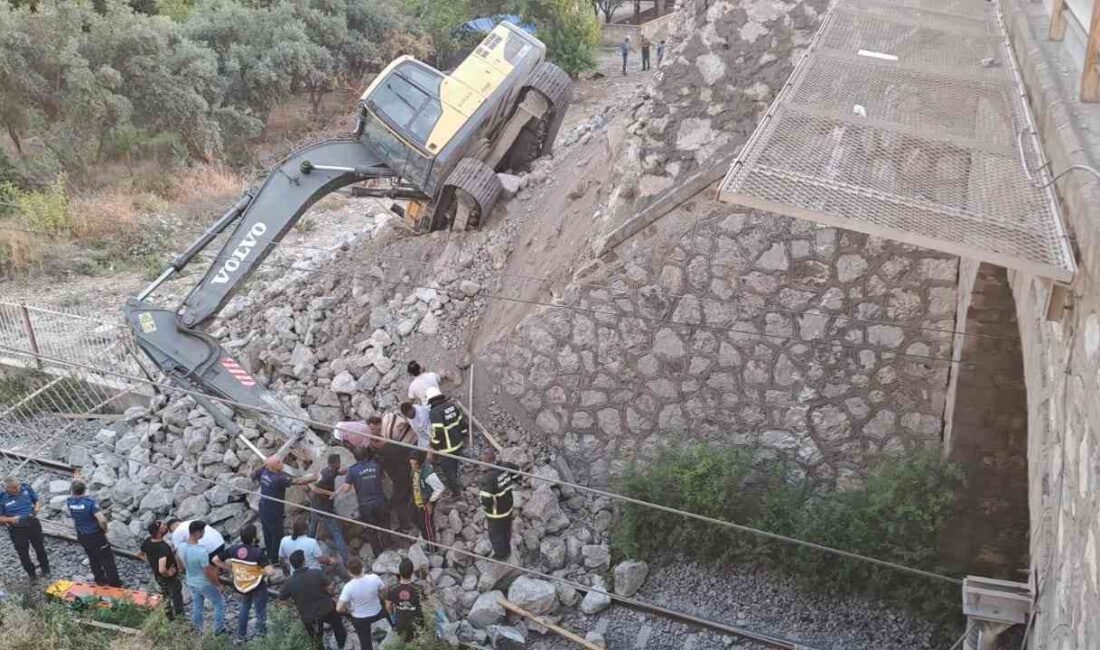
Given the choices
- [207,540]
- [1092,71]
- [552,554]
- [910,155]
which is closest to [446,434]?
[552,554]

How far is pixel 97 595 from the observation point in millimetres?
9055

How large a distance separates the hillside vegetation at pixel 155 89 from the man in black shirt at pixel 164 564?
9989 millimetres

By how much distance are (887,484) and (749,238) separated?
240 cm

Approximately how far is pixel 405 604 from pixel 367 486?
1.28m

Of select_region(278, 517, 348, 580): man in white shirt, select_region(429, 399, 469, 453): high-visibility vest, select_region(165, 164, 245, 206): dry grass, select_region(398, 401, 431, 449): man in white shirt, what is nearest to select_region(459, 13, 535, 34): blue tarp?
select_region(165, 164, 245, 206): dry grass

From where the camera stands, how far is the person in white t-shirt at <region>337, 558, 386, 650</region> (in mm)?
7910

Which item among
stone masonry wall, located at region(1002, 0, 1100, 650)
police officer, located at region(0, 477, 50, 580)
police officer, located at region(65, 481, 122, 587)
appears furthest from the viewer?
police officer, located at region(0, 477, 50, 580)

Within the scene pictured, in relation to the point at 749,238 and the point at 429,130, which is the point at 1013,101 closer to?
the point at 749,238

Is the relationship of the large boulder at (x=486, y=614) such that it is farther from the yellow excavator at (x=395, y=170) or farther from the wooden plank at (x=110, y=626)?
the wooden plank at (x=110, y=626)

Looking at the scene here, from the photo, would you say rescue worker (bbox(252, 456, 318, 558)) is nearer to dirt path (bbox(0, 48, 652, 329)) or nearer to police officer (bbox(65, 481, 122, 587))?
police officer (bbox(65, 481, 122, 587))

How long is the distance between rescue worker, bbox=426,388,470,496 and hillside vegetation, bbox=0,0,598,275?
33.4 feet

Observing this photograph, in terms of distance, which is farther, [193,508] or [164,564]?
[193,508]

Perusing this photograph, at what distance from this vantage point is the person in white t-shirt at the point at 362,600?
791 centimetres

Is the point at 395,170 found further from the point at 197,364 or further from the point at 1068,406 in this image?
the point at 1068,406
